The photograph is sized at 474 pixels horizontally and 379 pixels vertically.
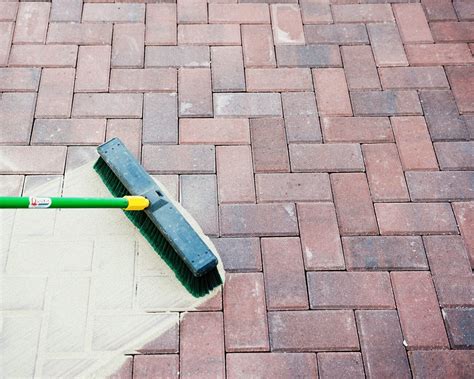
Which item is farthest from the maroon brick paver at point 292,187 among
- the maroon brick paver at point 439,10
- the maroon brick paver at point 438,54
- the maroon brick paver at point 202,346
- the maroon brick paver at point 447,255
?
the maroon brick paver at point 439,10

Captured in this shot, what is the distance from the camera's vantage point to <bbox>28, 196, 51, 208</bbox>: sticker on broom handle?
6.61 ft

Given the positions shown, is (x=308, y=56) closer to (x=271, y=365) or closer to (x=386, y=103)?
(x=386, y=103)

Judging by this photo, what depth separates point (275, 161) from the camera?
279cm

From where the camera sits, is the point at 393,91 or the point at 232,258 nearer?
the point at 232,258

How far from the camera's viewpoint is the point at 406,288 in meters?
2.46

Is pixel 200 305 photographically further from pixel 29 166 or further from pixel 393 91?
pixel 393 91

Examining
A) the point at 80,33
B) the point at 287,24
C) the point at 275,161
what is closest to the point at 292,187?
the point at 275,161

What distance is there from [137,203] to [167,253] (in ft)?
0.82

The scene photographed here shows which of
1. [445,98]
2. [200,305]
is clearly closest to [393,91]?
[445,98]

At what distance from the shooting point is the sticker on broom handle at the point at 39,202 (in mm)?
2016

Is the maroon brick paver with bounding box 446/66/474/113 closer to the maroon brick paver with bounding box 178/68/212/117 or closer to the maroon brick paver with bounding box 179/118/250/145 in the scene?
the maroon brick paver with bounding box 179/118/250/145

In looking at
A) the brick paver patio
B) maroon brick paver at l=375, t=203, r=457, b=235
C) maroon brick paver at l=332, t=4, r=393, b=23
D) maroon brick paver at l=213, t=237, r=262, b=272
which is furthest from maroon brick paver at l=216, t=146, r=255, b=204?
maroon brick paver at l=332, t=4, r=393, b=23

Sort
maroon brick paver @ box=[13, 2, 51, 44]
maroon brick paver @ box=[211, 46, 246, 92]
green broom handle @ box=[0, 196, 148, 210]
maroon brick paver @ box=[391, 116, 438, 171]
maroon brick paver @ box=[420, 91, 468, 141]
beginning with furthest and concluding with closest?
maroon brick paver @ box=[13, 2, 51, 44]
maroon brick paver @ box=[211, 46, 246, 92]
maroon brick paver @ box=[420, 91, 468, 141]
maroon brick paver @ box=[391, 116, 438, 171]
green broom handle @ box=[0, 196, 148, 210]

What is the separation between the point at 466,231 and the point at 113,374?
1.61 meters
